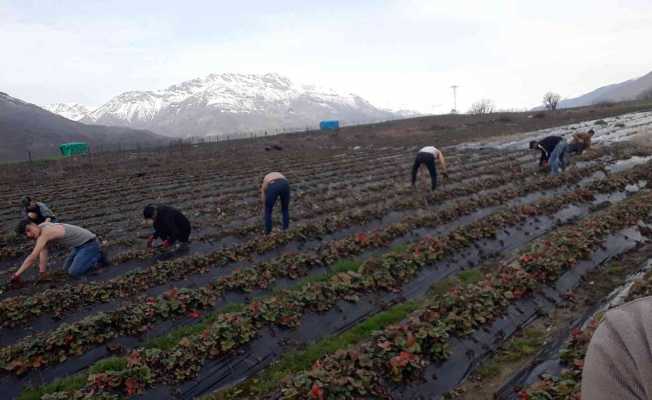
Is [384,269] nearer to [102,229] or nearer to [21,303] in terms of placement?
[21,303]

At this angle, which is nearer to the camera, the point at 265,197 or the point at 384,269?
the point at 384,269

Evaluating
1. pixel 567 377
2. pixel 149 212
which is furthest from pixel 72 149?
pixel 567 377

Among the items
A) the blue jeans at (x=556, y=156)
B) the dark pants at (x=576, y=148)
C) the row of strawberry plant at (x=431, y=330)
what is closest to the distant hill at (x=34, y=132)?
the dark pants at (x=576, y=148)

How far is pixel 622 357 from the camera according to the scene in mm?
1461

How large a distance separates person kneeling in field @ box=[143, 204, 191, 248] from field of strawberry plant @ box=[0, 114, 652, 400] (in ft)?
1.25

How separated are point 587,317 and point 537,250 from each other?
6.54 feet

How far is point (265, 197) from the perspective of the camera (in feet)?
30.7

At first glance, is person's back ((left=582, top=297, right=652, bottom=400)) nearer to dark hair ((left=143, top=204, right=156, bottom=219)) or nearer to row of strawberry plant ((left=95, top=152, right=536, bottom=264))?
dark hair ((left=143, top=204, right=156, bottom=219))

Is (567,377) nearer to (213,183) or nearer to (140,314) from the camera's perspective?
(140,314)

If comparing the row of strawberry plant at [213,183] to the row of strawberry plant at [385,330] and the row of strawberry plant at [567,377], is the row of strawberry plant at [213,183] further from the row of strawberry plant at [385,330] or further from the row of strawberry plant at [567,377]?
the row of strawberry plant at [567,377]

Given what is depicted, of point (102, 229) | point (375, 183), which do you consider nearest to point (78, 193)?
point (102, 229)

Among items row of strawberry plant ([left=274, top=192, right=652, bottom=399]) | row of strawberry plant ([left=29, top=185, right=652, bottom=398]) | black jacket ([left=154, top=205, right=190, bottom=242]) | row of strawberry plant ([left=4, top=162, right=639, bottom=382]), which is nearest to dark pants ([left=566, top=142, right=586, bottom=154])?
row of strawberry plant ([left=29, top=185, right=652, bottom=398])

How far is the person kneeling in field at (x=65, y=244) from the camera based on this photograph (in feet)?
24.7

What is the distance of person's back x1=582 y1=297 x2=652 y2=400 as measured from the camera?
4.64ft
